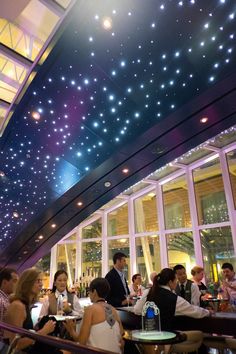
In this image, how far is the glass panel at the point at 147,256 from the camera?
9.01m

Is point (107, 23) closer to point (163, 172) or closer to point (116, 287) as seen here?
point (116, 287)

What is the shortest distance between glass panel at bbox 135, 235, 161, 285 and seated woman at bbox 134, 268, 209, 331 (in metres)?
6.03

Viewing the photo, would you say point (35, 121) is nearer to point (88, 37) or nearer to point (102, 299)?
point (88, 37)

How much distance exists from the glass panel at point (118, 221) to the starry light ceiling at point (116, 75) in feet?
17.0

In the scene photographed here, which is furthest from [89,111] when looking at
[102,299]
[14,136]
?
[102,299]

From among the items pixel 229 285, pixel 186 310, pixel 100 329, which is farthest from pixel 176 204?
pixel 100 329

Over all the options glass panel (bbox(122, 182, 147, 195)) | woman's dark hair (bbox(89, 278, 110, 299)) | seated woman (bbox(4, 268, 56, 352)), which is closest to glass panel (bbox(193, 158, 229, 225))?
glass panel (bbox(122, 182, 147, 195))

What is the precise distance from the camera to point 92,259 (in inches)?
426

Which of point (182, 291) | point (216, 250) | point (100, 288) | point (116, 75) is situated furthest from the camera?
point (216, 250)

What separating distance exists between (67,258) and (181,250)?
508cm

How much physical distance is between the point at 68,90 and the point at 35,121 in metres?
0.97

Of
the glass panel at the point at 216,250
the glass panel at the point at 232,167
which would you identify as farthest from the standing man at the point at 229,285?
the glass panel at the point at 232,167

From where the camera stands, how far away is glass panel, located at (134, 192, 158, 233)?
9.37 metres

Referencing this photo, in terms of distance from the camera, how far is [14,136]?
4.93 m
